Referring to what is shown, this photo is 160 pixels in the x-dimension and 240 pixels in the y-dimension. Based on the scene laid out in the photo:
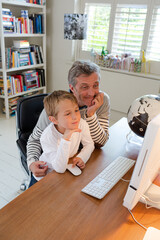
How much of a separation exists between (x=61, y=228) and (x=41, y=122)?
71 cm

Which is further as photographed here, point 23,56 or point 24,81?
point 24,81

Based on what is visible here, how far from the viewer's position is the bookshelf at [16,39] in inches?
121

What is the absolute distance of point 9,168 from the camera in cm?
221

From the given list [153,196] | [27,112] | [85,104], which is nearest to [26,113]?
[27,112]

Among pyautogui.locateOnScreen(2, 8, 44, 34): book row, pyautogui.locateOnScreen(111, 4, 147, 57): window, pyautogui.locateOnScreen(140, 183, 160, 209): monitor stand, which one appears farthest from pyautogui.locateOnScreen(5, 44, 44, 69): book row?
pyautogui.locateOnScreen(140, 183, 160, 209): monitor stand

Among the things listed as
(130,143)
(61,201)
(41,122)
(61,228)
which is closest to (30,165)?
(41,122)

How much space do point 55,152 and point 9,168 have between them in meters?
1.28

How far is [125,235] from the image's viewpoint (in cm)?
74

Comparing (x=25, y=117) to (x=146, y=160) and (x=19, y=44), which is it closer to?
(x=146, y=160)

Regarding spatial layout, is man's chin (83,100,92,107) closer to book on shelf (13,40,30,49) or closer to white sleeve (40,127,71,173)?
white sleeve (40,127,71,173)

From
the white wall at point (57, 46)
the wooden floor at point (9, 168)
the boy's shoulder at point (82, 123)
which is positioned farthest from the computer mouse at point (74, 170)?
the white wall at point (57, 46)

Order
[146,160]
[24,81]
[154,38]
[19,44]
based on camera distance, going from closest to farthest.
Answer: [146,160] < [154,38] < [19,44] < [24,81]

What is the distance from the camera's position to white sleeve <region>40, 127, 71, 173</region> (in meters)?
1.01

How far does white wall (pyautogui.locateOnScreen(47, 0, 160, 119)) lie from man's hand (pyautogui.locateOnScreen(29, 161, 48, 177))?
2.32 meters
